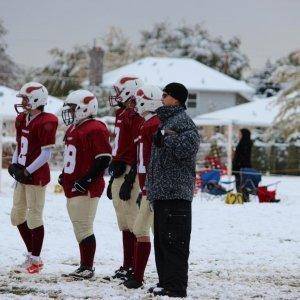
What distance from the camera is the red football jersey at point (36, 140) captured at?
8906 mm

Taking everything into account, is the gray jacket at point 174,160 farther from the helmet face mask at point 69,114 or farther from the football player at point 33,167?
the football player at point 33,167

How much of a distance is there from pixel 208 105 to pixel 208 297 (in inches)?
1842

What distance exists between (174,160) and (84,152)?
1225 mm

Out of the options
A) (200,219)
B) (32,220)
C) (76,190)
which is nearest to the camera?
(76,190)

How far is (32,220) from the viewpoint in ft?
29.2

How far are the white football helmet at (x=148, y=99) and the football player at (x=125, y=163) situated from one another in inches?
15.7

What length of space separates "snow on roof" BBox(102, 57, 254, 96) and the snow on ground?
35362 millimetres

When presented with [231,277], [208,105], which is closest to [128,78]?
[231,277]

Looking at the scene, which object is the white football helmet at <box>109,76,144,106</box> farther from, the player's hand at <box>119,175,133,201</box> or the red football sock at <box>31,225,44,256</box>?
the red football sock at <box>31,225,44,256</box>

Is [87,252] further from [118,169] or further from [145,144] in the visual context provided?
[145,144]

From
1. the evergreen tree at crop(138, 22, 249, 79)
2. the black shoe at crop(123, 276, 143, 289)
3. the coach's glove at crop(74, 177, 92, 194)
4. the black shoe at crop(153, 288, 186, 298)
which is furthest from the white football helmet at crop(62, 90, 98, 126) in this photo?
the evergreen tree at crop(138, 22, 249, 79)

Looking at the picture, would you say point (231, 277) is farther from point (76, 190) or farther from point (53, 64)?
point (53, 64)

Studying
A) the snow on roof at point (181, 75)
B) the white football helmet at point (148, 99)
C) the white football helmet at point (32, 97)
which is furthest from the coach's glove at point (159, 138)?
the snow on roof at point (181, 75)

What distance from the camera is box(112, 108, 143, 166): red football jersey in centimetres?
862
